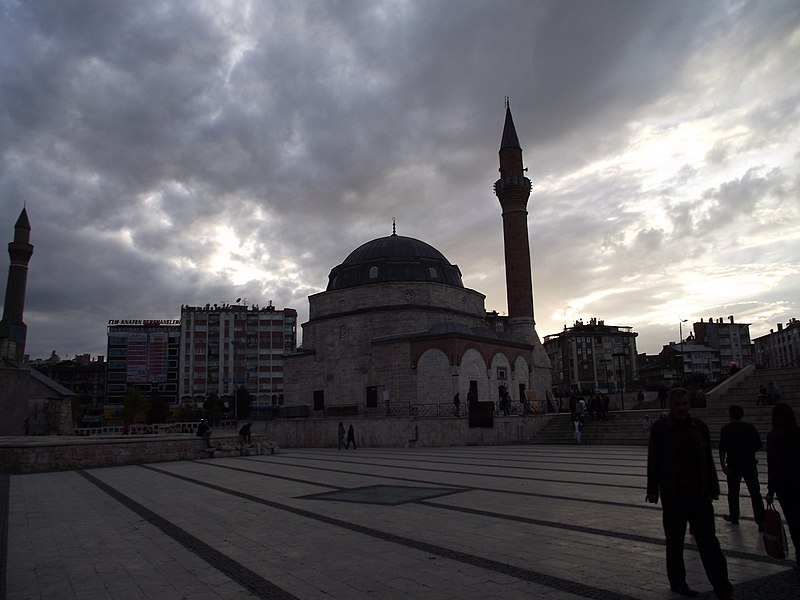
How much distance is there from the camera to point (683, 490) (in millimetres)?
3967

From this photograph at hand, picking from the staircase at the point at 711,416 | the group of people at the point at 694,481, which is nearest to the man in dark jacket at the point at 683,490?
the group of people at the point at 694,481

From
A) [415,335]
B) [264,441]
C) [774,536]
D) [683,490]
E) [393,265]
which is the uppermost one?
[393,265]

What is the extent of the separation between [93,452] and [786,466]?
16200 mm

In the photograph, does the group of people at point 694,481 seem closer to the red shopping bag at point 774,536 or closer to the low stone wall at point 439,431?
the red shopping bag at point 774,536

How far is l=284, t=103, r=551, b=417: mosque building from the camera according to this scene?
28750 millimetres

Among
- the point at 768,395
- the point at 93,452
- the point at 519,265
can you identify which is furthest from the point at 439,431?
the point at 519,265

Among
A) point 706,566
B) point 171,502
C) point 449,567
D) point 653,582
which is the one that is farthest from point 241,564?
point 171,502

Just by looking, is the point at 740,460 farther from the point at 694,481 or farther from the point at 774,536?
the point at 694,481

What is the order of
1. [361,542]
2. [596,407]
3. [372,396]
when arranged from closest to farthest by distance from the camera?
[361,542]
[596,407]
[372,396]

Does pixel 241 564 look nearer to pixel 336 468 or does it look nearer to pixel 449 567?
pixel 449 567

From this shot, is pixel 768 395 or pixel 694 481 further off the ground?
pixel 768 395

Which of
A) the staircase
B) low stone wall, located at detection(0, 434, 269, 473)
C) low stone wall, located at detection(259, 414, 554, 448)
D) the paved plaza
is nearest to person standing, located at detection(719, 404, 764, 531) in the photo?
the paved plaza

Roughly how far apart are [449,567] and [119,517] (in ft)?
16.9

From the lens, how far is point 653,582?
13.5 feet
